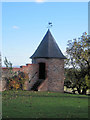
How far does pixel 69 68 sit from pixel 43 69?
5.71m

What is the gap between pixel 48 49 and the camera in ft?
68.4

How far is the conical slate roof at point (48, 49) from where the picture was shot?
67.3 ft

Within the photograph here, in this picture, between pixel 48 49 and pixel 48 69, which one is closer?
pixel 48 69

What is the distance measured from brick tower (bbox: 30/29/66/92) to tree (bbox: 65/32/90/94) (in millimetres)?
4062

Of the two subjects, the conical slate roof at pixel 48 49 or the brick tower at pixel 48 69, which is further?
the conical slate roof at pixel 48 49

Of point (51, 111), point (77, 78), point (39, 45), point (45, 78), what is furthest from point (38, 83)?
point (51, 111)

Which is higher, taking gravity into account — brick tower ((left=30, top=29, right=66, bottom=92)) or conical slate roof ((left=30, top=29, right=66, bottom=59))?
conical slate roof ((left=30, top=29, right=66, bottom=59))

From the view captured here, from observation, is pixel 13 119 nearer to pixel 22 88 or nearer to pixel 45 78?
pixel 22 88

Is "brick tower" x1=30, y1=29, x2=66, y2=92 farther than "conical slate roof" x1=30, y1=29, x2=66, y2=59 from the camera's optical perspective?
No

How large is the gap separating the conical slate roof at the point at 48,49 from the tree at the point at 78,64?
387 centimetres

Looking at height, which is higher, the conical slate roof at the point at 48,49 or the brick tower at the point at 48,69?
the conical slate roof at the point at 48,49

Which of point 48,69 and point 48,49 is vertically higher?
point 48,49

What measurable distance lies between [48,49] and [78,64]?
5.51 metres

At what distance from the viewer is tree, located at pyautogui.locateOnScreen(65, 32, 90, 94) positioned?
24.3 meters
